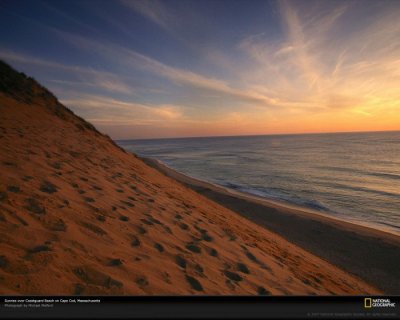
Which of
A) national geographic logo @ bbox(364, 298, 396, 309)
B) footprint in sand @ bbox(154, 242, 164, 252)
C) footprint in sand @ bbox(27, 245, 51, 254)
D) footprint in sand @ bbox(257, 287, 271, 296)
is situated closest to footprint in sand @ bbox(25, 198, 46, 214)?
footprint in sand @ bbox(27, 245, 51, 254)

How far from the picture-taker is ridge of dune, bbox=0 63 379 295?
220cm

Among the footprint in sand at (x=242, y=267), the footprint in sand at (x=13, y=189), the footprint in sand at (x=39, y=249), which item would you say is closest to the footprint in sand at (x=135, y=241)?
the footprint in sand at (x=39, y=249)

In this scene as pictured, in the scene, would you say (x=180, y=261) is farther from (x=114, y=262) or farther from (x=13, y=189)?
(x=13, y=189)

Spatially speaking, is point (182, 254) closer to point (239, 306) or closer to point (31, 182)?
point (239, 306)

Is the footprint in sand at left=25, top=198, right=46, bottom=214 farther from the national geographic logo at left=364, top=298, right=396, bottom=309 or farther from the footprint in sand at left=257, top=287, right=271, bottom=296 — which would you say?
the national geographic logo at left=364, top=298, right=396, bottom=309

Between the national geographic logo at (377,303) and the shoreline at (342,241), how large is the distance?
5.32 meters

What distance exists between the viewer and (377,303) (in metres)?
1.62

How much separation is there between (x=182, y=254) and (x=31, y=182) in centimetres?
271

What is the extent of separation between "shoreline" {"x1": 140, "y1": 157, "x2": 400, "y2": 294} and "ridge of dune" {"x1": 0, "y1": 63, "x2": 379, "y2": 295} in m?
0.89

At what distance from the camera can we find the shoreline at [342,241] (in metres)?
6.26

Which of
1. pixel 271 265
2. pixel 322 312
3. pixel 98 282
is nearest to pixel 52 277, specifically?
pixel 98 282

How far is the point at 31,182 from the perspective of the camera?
385 cm

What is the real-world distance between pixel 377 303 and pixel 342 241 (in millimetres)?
7844

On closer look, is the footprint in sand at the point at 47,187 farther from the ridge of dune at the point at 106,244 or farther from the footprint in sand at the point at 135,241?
the footprint in sand at the point at 135,241
